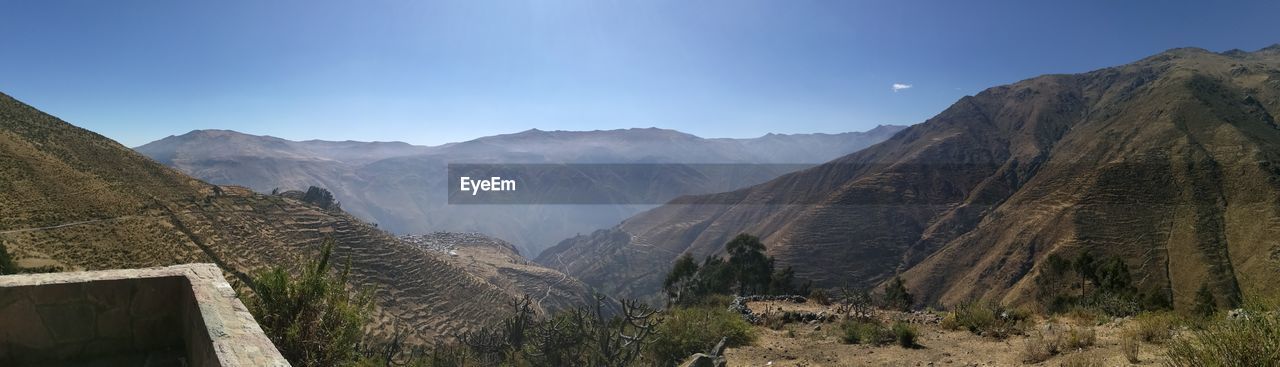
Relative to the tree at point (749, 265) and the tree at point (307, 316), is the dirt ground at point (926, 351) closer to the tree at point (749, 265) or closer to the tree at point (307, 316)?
the tree at point (307, 316)

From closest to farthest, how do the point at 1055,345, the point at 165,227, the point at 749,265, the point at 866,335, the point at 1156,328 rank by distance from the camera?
the point at 1156,328
the point at 1055,345
the point at 866,335
the point at 165,227
the point at 749,265

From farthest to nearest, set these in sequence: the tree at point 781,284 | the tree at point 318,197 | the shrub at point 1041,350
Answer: the tree at point 318,197, the tree at point 781,284, the shrub at point 1041,350

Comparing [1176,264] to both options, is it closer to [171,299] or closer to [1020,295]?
[1020,295]

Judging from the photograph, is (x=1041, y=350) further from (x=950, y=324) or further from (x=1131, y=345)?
(x=950, y=324)

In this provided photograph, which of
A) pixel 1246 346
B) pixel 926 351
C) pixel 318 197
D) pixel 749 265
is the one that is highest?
pixel 1246 346

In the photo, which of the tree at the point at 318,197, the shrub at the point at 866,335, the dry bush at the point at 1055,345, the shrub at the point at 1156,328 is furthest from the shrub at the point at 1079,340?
the tree at the point at 318,197

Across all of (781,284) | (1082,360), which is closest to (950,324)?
(1082,360)

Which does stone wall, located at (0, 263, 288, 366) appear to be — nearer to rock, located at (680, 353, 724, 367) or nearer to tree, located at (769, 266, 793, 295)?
rock, located at (680, 353, 724, 367)
